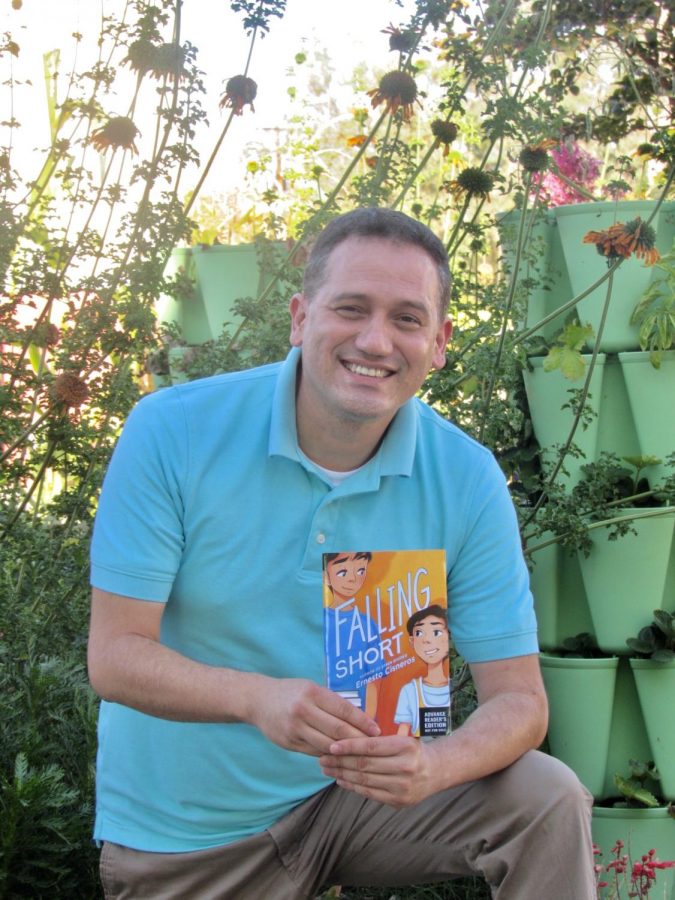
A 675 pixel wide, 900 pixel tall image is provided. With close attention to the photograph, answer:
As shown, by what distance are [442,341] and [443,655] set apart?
69 centimetres

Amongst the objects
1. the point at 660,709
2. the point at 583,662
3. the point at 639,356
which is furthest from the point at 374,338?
the point at 660,709

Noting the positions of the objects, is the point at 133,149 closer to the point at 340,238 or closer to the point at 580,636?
the point at 340,238

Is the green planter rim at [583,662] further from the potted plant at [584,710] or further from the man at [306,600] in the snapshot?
the man at [306,600]

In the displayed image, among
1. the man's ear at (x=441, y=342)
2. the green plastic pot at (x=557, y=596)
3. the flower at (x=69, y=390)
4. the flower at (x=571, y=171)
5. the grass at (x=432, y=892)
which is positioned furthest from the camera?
the flower at (x=571, y=171)

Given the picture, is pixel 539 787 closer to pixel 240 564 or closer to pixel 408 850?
pixel 408 850

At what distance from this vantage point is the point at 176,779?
7.04 ft

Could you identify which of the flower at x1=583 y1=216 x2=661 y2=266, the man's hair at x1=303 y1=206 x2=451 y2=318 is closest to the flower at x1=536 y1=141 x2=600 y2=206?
the flower at x1=583 y1=216 x2=661 y2=266

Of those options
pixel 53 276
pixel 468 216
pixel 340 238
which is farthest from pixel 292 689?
pixel 468 216

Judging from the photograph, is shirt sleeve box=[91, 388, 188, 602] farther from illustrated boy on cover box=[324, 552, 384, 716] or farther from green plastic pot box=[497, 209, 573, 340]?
green plastic pot box=[497, 209, 573, 340]

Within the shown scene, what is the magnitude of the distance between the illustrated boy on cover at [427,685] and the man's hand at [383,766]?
37 mm

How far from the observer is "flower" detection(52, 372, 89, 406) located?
110 inches

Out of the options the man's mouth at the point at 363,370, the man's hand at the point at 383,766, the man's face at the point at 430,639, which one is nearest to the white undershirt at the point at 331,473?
the man's mouth at the point at 363,370

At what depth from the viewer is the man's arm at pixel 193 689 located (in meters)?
1.84

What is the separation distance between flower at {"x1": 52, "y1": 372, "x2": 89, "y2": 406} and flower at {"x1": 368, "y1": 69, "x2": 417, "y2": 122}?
106 cm
